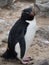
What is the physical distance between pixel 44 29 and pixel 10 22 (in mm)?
953

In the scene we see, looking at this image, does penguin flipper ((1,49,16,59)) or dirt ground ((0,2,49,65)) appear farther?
dirt ground ((0,2,49,65))

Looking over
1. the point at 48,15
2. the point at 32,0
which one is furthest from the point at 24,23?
the point at 32,0

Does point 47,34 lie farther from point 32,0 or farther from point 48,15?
point 32,0

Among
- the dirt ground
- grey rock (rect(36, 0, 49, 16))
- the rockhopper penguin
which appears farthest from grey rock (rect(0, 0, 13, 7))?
the rockhopper penguin

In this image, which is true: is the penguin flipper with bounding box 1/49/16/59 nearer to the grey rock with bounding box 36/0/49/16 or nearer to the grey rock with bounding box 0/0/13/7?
the grey rock with bounding box 36/0/49/16

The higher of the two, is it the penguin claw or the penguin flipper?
the penguin flipper

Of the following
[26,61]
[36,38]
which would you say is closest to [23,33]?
[26,61]

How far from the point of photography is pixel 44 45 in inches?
211

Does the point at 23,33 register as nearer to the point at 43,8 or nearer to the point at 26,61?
the point at 26,61

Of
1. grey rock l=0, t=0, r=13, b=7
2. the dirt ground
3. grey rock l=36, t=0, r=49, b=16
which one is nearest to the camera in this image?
the dirt ground

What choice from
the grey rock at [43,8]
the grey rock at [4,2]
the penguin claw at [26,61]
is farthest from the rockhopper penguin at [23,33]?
the grey rock at [4,2]

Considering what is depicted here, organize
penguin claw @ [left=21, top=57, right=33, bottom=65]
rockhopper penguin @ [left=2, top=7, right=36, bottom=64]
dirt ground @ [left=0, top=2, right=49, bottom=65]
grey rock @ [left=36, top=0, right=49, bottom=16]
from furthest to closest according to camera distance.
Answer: grey rock @ [left=36, top=0, right=49, bottom=16] → dirt ground @ [left=0, top=2, right=49, bottom=65] → penguin claw @ [left=21, top=57, right=33, bottom=65] → rockhopper penguin @ [left=2, top=7, right=36, bottom=64]

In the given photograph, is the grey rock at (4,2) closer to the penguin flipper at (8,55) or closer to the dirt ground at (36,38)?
the dirt ground at (36,38)

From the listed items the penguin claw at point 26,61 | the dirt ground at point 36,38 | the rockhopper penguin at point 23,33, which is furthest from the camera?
the dirt ground at point 36,38
